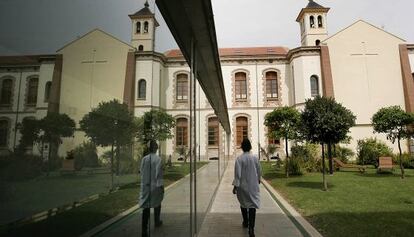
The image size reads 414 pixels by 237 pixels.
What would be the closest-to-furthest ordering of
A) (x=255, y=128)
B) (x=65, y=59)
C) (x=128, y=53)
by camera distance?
(x=65, y=59)
(x=128, y=53)
(x=255, y=128)

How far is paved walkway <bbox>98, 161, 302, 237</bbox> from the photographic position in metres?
2.20

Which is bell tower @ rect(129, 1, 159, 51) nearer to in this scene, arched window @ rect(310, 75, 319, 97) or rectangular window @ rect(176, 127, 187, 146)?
rectangular window @ rect(176, 127, 187, 146)

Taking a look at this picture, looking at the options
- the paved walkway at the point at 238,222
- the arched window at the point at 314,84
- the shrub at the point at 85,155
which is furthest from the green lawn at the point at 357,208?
the arched window at the point at 314,84

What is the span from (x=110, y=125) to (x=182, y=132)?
258cm

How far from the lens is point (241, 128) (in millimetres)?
31656

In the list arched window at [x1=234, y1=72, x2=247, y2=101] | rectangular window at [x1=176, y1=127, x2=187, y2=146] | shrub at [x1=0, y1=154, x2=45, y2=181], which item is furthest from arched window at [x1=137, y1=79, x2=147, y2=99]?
arched window at [x1=234, y1=72, x2=247, y2=101]

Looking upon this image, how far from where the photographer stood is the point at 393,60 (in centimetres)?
2936

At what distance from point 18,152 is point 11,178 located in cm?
10

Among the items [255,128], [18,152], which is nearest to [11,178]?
[18,152]

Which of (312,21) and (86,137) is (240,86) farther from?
(86,137)

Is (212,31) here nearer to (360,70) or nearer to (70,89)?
(70,89)

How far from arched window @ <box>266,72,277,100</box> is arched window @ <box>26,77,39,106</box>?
1246 inches

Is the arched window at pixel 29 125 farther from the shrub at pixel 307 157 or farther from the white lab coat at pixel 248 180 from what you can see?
the shrub at pixel 307 157

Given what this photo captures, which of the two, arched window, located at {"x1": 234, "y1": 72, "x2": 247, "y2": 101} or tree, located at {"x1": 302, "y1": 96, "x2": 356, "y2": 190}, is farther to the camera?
arched window, located at {"x1": 234, "y1": 72, "x2": 247, "y2": 101}
